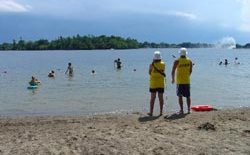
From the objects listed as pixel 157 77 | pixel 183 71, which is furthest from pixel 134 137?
pixel 183 71

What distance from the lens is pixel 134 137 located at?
377 inches

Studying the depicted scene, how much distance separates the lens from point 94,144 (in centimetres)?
907

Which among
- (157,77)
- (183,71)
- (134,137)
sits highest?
(183,71)

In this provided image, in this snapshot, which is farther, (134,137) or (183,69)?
(183,69)

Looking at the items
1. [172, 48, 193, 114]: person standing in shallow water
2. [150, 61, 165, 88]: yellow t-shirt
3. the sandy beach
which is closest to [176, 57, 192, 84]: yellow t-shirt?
[172, 48, 193, 114]: person standing in shallow water

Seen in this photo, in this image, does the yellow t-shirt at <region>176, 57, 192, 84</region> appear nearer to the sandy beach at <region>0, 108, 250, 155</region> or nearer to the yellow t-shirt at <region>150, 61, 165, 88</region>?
the yellow t-shirt at <region>150, 61, 165, 88</region>

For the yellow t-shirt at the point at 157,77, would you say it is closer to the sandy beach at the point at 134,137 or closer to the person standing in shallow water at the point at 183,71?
the person standing in shallow water at the point at 183,71

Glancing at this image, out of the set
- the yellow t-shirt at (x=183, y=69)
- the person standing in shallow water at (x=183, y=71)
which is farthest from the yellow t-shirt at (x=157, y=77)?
the yellow t-shirt at (x=183, y=69)

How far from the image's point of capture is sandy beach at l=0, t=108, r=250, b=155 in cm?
875

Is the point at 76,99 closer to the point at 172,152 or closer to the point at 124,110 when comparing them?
the point at 124,110

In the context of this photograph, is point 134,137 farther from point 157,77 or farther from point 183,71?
point 183,71

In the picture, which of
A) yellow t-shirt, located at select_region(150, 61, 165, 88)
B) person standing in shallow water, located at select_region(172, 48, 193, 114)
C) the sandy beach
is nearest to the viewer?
the sandy beach

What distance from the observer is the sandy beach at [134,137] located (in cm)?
875

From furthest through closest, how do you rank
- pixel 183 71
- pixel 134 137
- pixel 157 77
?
pixel 183 71
pixel 157 77
pixel 134 137
